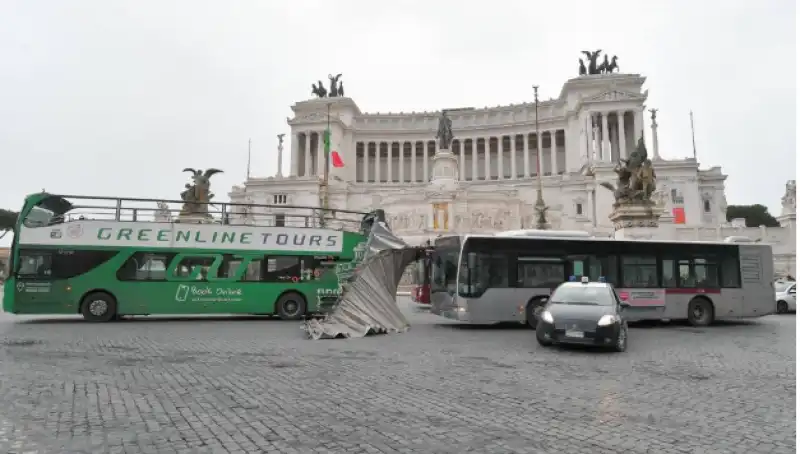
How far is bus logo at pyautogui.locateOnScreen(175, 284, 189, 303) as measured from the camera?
16250 millimetres

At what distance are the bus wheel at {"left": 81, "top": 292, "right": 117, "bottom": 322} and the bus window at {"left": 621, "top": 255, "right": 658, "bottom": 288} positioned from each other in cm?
1592

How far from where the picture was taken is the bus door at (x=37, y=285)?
1520 cm

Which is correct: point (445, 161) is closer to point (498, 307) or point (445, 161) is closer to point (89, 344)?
point (498, 307)

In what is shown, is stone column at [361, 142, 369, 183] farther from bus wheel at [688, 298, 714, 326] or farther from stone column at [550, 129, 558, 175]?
bus wheel at [688, 298, 714, 326]

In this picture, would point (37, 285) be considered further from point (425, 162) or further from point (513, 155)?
point (425, 162)

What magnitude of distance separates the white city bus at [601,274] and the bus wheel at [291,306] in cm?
465

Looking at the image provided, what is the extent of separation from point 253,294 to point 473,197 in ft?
128

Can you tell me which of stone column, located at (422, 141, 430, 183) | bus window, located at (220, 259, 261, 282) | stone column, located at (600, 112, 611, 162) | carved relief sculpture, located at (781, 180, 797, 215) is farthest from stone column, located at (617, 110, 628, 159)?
A: bus window, located at (220, 259, 261, 282)

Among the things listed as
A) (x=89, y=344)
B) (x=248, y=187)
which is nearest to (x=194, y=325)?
(x=89, y=344)

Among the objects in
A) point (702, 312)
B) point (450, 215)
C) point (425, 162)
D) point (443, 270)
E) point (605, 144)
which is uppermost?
point (425, 162)

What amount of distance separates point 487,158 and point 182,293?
78158 mm

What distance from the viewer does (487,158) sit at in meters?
89.8

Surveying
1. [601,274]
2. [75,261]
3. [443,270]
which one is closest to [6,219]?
[75,261]

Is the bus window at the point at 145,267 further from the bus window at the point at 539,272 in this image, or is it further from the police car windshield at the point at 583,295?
the police car windshield at the point at 583,295
